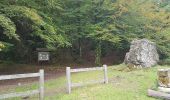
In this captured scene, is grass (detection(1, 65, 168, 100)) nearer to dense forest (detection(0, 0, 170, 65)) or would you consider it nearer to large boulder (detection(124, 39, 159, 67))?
large boulder (detection(124, 39, 159, 67))

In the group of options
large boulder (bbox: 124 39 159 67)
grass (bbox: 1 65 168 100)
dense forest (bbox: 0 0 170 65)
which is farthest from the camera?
dense forest (bbox: 0 0 170 65)

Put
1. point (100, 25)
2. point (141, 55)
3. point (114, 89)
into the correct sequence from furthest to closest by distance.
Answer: point (100, 25) < point (141, 55) < point (114, 89)

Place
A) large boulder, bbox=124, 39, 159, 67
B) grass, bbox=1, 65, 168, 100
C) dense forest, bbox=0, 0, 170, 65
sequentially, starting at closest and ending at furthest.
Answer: grass, bbox=1, 65, 168, 100 < large boulder, bbox=124, 39, 159, 67 < dense forest, bbox=0, 0, 170, 65

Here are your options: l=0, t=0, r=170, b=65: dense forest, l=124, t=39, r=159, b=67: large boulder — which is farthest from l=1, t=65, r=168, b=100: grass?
l=0, t=0, r=170, b=65: dense forest

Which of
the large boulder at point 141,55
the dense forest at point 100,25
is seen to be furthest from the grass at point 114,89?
the dense forest at point 100,25

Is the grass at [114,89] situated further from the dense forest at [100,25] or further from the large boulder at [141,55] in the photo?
the dense forest at [100,25]

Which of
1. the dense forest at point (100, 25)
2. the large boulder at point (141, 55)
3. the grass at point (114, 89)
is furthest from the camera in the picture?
the dense forest at point (100, 25)

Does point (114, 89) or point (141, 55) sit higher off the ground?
point (141, 55)

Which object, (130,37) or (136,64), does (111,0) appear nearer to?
(130,37)

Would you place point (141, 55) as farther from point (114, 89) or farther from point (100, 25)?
point (114, 89)

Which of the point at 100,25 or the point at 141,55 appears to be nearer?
the point at 141,55

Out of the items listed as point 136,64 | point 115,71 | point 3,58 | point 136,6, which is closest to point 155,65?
point 136,64

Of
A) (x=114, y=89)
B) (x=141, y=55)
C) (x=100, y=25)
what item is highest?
(x=100, y=25)

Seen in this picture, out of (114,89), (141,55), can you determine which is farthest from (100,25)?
(114,89)
